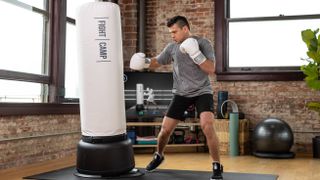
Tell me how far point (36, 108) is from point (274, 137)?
3.11m

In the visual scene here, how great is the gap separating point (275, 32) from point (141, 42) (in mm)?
2134

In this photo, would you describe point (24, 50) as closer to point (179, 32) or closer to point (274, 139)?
point (179, 32)

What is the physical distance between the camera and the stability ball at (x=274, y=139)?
5.65 m

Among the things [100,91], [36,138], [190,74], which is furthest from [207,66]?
[36,138]

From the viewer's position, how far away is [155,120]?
21.7ft

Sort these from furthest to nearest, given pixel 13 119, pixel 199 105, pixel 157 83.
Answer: pixel 157 83 → pixel 13 119 → pixel 199 105

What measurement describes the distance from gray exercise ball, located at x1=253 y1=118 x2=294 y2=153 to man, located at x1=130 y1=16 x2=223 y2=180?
214cm

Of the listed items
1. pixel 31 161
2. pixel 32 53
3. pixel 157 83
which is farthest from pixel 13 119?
pixel 157 83

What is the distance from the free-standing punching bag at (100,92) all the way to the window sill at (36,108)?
98 centimetres

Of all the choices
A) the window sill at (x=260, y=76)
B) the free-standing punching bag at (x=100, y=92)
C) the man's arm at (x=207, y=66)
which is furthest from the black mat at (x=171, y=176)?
the window sill at (x=260, y=76)

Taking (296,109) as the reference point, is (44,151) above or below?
below

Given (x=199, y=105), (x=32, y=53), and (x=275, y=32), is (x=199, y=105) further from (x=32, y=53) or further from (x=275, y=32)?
Answer: (x=275, y=32)

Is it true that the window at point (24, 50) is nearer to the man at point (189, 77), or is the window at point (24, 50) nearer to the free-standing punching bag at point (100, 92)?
the free-standing punching bag at point (100, 92)

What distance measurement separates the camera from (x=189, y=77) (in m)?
3.87
